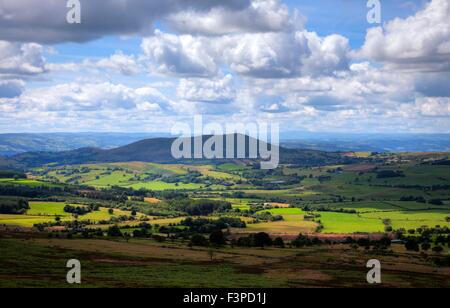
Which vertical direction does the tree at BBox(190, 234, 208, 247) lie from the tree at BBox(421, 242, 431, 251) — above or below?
above

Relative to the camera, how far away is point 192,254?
91.3 m

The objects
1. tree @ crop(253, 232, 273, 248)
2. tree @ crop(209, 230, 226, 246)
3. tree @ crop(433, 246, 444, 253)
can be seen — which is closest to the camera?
tree @ crop(433, 246, 444, 253)

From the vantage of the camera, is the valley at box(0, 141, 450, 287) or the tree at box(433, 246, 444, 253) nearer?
the valley at box(0, 141, 450, 287)

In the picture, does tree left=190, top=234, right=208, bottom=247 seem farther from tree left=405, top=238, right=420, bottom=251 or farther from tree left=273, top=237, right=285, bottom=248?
tree left=405, top=238, right=420, bottom=251

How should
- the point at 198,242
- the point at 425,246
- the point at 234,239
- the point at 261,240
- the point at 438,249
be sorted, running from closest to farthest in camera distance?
the point at 438,249 < the point at 198,242 < the point at 425,246 < the point at 261,240 < the point at 234,239

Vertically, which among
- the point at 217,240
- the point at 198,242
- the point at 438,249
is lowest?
the point at 438,249

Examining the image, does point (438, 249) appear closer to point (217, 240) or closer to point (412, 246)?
point (412, 246)

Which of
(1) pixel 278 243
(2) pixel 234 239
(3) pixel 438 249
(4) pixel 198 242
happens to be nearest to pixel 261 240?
(1) pixel 278 243

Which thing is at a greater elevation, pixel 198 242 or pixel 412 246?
pixel 198 242

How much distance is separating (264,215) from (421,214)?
175 feet

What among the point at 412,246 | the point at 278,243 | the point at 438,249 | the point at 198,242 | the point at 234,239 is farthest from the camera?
the point at 234,239

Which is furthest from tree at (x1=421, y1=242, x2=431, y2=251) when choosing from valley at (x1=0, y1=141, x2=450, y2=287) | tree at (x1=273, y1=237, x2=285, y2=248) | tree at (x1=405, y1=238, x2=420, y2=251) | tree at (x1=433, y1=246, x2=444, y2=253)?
tree at (x1=273, y1=237, x2=285, y2=248)

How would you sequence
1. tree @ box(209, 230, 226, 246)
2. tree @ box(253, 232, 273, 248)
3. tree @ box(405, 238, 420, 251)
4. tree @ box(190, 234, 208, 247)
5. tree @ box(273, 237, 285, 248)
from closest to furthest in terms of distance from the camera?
1. tree @ box(190, 234, 208, 247)
2. tree @ box(405, 238, 420, 251)
3. tree @ box(209, 230, 226, 246)
4. tree @ box(253, 232, 273, 248)
5. tree @ box(273, 237, 285, 248)
